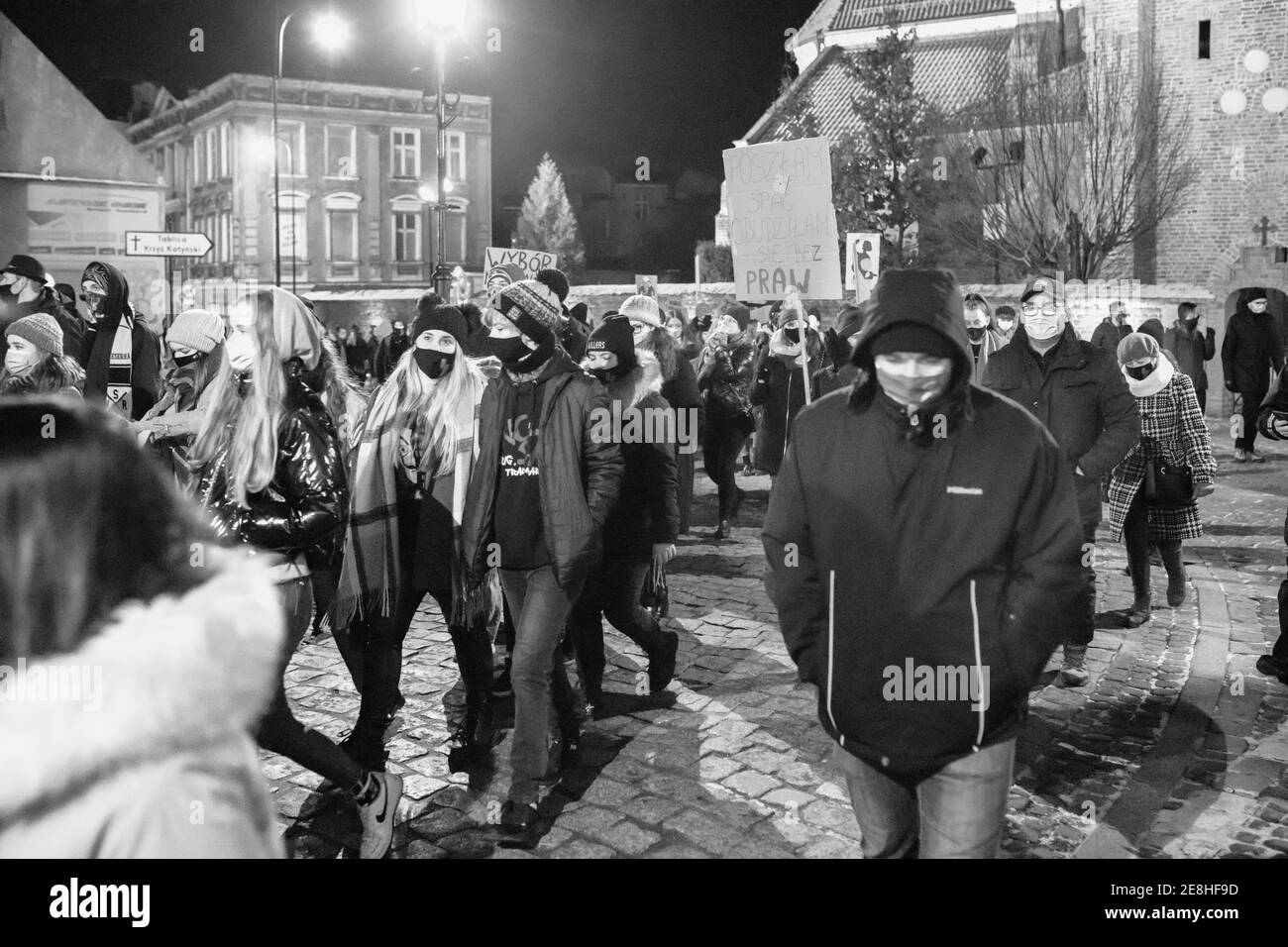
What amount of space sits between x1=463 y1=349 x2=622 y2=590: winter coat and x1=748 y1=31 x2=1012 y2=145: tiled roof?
44.2 meters

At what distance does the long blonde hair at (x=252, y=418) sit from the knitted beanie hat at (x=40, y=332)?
1990mm

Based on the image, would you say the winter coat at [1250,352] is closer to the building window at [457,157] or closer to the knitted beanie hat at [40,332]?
the knitted beanie hat at [40,332]

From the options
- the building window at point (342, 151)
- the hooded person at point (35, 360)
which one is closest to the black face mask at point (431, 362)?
the hooded person at point (35, 360)

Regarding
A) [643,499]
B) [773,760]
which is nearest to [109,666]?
[773,760]

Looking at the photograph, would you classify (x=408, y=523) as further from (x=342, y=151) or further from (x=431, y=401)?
(x=342, y=151)

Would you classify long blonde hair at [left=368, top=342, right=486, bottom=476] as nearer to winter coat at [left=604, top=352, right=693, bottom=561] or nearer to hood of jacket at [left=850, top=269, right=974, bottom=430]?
winter coat at [left=604, top=352, right=693, bottom=561]

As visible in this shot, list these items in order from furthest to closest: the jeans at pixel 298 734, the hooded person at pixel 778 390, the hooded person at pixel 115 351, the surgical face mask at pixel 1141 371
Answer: the hooded person at pixel 778 390
the hooded person at pixel 115 351
the surgical face mask at pixel 1141 371
the jeans at pixel 298 734

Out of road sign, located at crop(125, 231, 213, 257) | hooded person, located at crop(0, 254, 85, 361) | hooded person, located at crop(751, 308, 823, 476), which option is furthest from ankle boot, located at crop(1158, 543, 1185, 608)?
road sign, located at crop(125, 231, 213, 257)

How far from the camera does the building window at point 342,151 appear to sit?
54.7m

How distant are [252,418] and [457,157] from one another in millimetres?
55628

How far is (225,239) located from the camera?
53500 mm

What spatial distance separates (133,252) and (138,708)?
46.8 ft

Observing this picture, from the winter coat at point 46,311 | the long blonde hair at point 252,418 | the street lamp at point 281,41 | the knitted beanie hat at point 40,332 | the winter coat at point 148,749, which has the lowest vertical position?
the winter coat at point 148,749

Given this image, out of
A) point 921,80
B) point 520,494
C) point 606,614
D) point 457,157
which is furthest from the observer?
point 457,157
